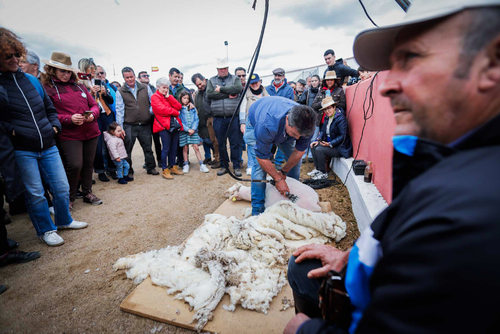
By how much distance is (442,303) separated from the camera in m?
0.44

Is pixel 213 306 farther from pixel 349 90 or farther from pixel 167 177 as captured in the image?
pixel 349 90

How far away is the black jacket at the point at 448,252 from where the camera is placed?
418 mm

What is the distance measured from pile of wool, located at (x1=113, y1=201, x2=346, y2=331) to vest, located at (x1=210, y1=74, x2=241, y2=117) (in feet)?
8.88

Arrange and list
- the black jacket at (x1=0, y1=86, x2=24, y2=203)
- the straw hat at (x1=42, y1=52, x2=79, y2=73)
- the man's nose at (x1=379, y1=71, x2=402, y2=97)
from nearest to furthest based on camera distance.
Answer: the man's nose at (x1=379, y1=71, x2=402, y2=97), the black jacket at (x1=0, y1=86, x2=24, y2=203), the straw hat at (x1=42, y1=52, x2=79, y2=73)

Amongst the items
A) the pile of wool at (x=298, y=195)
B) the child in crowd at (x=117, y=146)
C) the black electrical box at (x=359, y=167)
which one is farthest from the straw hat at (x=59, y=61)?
the black electrical box at (x=359, y=167)

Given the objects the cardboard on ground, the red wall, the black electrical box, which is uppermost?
the red wall

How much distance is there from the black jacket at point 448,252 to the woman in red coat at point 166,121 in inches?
194

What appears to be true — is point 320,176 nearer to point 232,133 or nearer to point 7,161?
point 232,133

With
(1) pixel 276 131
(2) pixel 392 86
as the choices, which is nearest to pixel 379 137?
(1) pixel 276 131

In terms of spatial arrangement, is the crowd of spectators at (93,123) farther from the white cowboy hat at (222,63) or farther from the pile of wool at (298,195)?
the pile of wool at (298,195)

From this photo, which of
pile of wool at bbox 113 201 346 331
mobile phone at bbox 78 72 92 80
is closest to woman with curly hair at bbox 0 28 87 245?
pile of wool at bbox 113 201 346 331

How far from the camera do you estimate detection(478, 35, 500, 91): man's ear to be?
502 millimetres

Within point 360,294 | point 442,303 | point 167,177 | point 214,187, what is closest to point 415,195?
point 442,303

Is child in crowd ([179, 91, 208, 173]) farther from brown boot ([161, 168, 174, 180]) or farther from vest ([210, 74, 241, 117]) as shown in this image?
vest ([210, 74, 241, 117])
